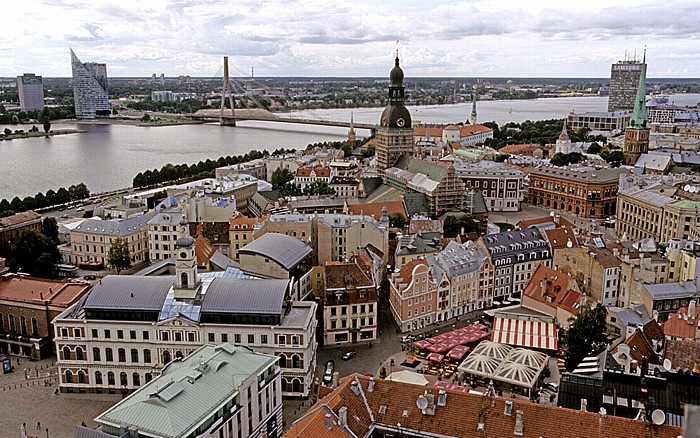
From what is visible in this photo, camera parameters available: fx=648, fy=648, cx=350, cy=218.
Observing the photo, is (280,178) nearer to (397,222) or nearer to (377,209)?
(377,209)

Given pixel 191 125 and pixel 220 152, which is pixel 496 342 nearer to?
pixel 220 152

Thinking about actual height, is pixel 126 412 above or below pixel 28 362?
above

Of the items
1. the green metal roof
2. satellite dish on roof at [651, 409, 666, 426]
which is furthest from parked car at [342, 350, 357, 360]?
satellite dish on roof at [651, 409, 666, 426]

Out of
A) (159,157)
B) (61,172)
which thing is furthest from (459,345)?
(159,157)

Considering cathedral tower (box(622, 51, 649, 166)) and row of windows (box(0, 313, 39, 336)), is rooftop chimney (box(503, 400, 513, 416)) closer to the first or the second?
row of windows (box(0, 313, 39, 336))

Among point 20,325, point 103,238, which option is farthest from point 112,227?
point 20,325

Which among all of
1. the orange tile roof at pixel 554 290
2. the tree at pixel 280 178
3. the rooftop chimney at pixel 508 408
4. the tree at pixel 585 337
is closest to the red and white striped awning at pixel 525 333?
the tree at pixel 585 337
